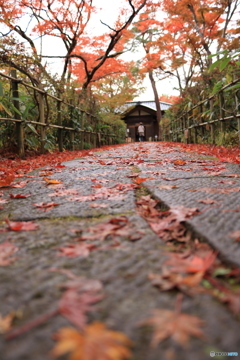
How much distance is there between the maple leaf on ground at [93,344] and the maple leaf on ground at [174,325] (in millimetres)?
53

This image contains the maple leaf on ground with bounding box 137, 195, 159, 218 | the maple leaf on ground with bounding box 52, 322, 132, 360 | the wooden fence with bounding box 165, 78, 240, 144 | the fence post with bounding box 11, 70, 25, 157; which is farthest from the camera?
the wooden fence with bounding box 165, 78, 240, 144

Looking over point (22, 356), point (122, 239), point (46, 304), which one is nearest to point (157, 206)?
point (122, 239)

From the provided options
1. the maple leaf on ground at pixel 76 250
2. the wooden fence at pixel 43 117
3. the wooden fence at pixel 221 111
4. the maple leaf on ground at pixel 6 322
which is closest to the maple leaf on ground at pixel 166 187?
the maple leaf on ground at pixel 76 250

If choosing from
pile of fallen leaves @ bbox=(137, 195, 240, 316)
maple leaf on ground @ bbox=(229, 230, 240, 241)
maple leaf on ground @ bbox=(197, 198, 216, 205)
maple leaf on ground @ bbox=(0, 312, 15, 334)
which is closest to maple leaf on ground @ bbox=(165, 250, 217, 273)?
pile of fallen leaves @ bbox=(137, 195, 240, 316)

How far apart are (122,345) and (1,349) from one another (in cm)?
20

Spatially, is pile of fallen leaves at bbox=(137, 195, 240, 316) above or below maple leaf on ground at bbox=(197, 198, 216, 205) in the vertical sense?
below

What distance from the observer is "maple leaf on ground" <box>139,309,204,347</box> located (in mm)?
465

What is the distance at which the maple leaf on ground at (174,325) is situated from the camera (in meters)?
0.47

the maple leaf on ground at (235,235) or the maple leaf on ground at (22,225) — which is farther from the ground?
the maple leaf on ground at (22,225)

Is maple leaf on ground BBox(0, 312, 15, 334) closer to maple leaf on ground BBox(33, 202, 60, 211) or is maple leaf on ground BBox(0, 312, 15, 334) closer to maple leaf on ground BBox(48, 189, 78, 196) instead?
maple leaf on ground BBox(33, 202, 60, 211)

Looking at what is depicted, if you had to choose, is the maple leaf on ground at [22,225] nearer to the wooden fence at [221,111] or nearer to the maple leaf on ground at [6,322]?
the maple leaf on ground at [6,322]

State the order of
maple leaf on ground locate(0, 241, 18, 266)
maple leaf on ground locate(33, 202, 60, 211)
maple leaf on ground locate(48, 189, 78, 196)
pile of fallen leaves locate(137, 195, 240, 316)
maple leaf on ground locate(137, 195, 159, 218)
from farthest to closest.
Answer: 1. maple leaf on ground locate(48, 189, 78, 196)
2. maple leaf on ground locate(33, 202, 60, 211)
3. maple leaf on ground locate(137, 195, 159, 218)
4. maple leaf on ground locate(0, 241, 18, 266)
5. pile of fallen leaves locate(137, 195, 240, 316)

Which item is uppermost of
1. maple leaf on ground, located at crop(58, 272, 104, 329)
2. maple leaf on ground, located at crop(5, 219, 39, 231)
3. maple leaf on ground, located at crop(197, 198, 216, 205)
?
maple leaf on ground, located at crop(197, 198, 216, 205)

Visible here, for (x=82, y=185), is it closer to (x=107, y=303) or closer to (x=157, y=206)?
(x=157, y=206)
